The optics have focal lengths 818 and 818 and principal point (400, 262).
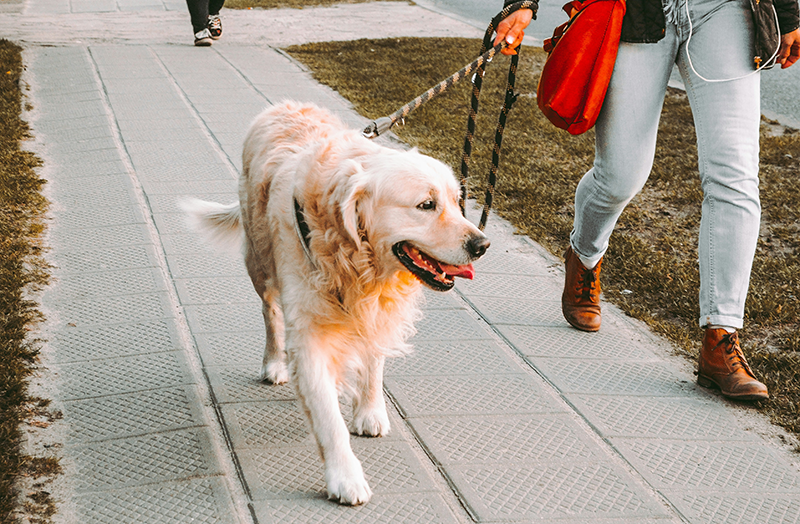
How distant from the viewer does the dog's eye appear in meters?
2.60

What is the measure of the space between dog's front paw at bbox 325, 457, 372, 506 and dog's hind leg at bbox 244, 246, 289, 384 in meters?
0.78

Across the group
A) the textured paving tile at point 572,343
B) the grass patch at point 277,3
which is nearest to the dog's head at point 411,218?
the textured paving tile at point 572,343

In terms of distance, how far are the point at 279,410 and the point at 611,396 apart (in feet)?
4.50

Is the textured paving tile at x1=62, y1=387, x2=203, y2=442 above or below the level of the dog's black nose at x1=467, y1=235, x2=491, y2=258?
below

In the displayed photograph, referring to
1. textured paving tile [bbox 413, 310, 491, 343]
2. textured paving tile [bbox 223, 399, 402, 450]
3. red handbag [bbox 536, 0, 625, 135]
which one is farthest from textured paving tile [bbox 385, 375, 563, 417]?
red handbag [bbox 536, 0, 625, 135]

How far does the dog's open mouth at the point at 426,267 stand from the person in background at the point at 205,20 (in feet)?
24.7

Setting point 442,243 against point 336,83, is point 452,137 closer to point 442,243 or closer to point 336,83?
point 336,83

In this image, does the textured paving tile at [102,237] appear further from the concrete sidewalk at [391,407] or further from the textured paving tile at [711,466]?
the textured paving tile at [711,466]

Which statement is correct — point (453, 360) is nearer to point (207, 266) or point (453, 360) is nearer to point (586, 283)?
point (586, 283)

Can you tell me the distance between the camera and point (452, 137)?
6.91m

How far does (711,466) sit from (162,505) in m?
1.91

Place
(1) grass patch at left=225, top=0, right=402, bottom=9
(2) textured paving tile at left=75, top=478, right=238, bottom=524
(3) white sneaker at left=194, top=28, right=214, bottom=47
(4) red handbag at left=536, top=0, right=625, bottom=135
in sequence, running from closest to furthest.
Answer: (2) textured paving tile at left=75, top=478, right=238, bottom=524
(4) red handbag at left=536, top=0, right=625, bottom=135
(3) white sneaker at left=194, top=28, right=214, bottom=47
(1) grass patch at left=225, top=0, right=402, bottom=9

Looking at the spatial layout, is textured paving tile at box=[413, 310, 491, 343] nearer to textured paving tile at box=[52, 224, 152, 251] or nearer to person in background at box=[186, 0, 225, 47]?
textured paving tile at box=[52, 224, 152, 251]

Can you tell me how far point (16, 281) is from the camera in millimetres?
3998
